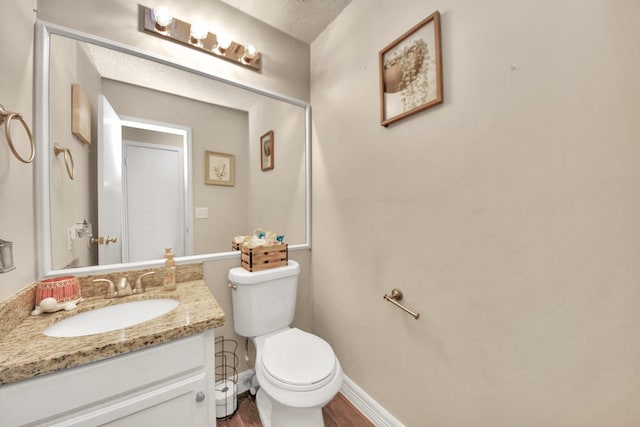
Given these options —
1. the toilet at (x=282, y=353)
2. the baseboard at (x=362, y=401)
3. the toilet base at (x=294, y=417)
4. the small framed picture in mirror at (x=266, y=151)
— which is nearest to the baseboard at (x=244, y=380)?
the baseboard at (x=362, y=401)

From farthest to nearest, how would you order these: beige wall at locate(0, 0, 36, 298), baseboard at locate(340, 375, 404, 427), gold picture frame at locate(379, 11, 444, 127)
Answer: baseboard at locate(340, 375, 404, 427)
gold picture frame at locate(379, 11, 444, 127)
beige wall at locate(0, 0, 36, 298)

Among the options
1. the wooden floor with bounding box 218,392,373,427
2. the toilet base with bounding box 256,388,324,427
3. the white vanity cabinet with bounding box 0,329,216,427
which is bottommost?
the wooden floor with bounding box 218,392,373,427

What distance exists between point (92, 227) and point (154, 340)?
2.47 feet

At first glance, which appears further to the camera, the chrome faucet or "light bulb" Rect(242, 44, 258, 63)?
"light bulb" Rect(242, 44, 258, 63)

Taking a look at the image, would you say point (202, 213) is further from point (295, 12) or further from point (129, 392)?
point (295, 12)

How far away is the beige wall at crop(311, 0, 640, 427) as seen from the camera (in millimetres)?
649

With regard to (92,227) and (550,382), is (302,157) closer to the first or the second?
(92,227)

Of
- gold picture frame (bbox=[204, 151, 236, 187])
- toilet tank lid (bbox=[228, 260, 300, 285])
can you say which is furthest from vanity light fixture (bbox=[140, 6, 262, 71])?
toilet tank lid (bbox=[228, 260, 300, 285])

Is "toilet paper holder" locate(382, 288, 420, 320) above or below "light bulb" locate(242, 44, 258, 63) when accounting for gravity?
below

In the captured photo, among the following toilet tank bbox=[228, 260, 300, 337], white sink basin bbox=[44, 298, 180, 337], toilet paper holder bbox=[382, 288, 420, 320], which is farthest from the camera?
toilet tank bbox=[228, 260, 300, 337]

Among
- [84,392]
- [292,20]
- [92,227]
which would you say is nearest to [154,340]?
[84,392]

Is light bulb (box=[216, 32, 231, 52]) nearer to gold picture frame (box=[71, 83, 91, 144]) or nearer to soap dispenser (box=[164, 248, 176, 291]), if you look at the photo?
gold picture frame (box=[71, 83, 91, 144])

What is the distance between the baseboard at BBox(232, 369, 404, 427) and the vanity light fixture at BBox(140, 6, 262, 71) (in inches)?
78.5

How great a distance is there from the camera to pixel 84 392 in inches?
27.5
